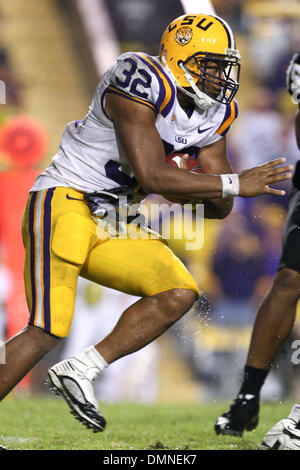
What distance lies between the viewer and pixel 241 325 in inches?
181

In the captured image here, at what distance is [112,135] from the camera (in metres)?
2.60

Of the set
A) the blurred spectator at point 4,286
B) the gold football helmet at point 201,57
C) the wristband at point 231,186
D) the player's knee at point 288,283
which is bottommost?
the blurred spectator at point 4,286

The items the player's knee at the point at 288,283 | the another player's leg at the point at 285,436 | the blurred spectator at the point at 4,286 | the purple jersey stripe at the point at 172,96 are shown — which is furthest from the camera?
the blurred spectator at the point at 4,286

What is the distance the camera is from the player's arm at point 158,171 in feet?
7.84

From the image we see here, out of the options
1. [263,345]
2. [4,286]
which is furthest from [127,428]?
[4,286]

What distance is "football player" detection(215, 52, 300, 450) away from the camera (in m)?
3.01

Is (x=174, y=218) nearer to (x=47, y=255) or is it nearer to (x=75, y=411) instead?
(x=47, y=255)

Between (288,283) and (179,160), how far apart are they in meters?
0.72

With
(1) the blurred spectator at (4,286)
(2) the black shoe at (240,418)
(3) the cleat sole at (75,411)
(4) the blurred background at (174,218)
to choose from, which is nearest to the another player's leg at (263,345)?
(2) the black shoe at (240,418)

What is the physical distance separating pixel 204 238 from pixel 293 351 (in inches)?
40.1

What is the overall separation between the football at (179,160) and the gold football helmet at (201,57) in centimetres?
21

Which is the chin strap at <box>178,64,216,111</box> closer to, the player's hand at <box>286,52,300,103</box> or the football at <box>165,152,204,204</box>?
the football at <box>165,152,204,204</box>

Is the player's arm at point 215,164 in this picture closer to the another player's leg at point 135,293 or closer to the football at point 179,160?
the football at point 179,160

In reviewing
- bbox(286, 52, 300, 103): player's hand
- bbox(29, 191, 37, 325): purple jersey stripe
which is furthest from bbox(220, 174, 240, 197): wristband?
bbox(286, 52, 300, 103): player's hand
